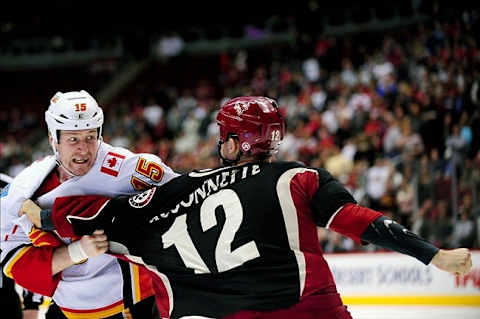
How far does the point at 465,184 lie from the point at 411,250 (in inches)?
213

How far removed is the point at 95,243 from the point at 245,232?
816 mm

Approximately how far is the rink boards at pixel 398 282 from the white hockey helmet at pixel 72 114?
4386mm

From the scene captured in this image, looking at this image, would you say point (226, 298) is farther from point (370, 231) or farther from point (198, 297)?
point (370, 231)

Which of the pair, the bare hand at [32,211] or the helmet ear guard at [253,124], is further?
the bare hand at [32,211]

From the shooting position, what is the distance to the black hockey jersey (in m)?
2.92

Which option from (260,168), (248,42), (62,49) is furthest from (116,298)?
(62,49)

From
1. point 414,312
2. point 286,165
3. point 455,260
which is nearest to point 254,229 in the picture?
point 286,165

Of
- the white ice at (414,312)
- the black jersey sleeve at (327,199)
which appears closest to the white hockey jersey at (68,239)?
the black jersey sleeve at (327,199)

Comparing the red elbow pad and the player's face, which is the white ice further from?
the player's face

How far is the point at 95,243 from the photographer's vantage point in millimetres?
3398

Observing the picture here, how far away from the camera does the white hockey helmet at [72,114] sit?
352 cm

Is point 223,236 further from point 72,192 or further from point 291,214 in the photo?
point 72,192

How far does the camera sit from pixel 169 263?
3.22 metres

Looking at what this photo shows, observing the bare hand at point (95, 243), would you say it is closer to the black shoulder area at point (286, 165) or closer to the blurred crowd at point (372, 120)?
the black shoulder area at point (286, 165)
